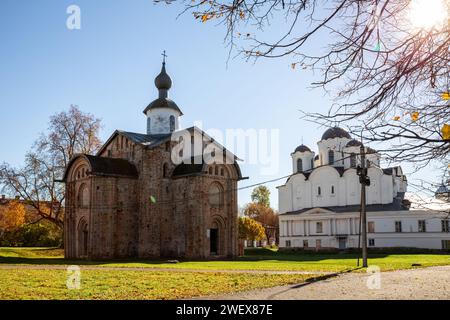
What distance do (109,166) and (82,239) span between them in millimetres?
6635

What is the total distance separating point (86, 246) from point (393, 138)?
35694 mm

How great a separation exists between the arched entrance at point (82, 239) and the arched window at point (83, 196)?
4.50ft

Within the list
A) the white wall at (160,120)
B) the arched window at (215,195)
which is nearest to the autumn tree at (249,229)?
the white wall at (160,120)

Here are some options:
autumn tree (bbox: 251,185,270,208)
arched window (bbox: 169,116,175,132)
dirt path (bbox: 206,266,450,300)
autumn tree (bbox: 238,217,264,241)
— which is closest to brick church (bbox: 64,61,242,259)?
arched window (bbox: 169,116,175,132)

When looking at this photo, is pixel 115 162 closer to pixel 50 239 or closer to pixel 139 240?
pixel 139 240

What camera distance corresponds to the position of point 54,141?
1793 inches

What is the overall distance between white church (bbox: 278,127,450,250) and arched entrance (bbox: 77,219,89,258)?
76.0 ft

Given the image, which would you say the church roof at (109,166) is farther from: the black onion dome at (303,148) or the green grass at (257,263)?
the black onion dome at (303,148)

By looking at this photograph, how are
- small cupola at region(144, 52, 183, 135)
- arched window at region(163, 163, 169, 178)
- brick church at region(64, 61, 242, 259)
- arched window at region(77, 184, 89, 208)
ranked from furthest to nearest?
small cupola at region(144, 52, 183, 135) < arched window at region(163, 163, 169, 178) < arched window at region(77, 184, 89, 208) < brick church at region(64, 61, 242, 259)

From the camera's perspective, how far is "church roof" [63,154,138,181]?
35438 mm

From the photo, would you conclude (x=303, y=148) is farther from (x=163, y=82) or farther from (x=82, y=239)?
(x=82, y=239)

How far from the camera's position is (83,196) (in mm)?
37844

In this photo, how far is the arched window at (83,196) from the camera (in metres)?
37.2

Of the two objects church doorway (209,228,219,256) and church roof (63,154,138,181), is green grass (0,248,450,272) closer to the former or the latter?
church doorway (209,228,219,256)
